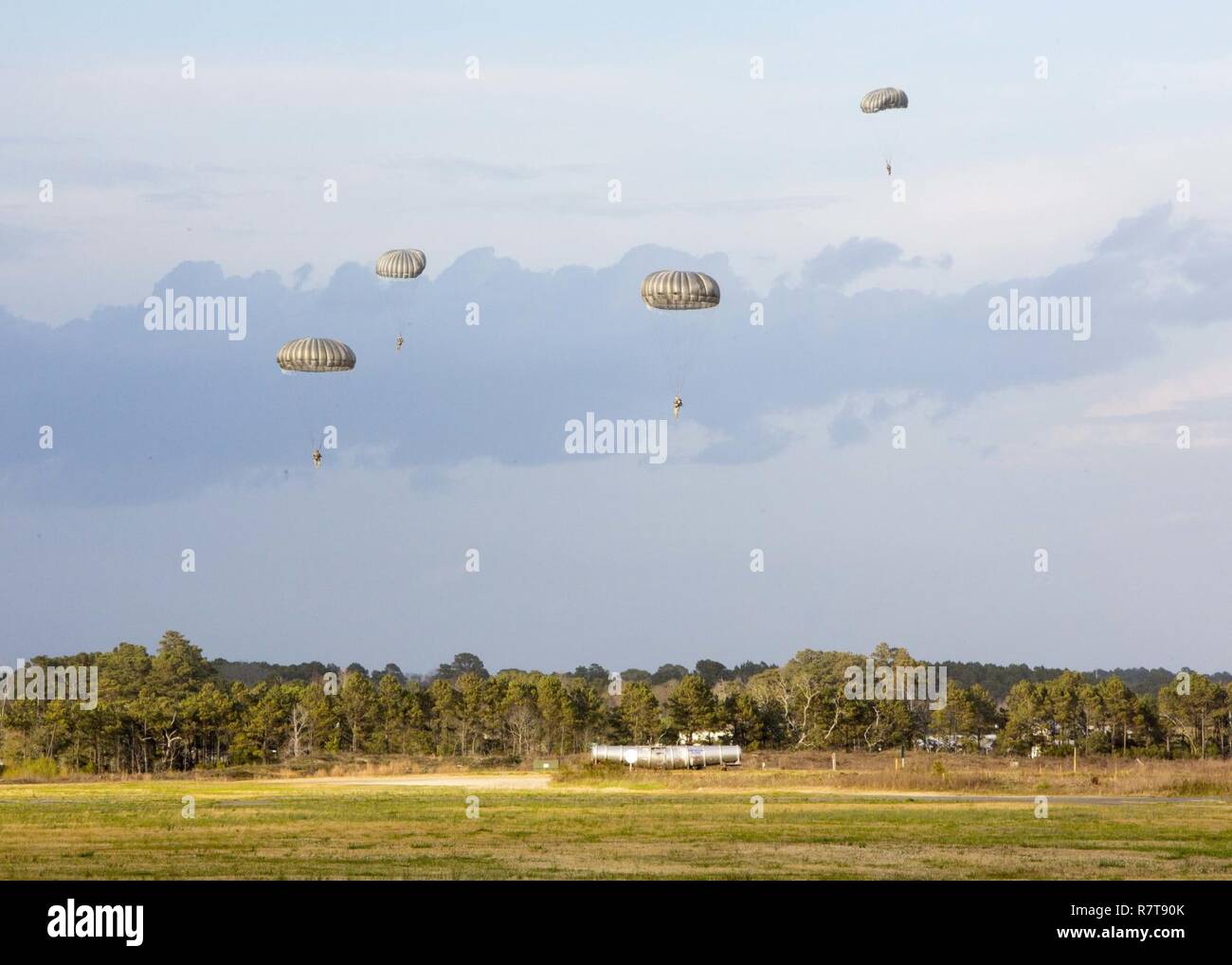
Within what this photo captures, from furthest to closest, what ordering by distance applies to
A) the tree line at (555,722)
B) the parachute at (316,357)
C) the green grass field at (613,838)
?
the tree line at (555,722), the parachute at (316,357), the green grass field at (613,838)

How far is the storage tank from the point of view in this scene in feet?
260

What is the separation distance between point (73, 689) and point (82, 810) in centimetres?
6664

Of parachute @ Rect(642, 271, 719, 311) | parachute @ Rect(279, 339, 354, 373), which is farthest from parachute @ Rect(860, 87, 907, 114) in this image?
parachute @ Rect(279, 339, 354, 373)

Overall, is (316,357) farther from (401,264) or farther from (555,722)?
(555,722)

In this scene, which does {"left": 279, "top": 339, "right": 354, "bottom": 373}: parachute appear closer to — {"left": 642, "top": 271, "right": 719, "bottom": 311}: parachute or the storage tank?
{"left": 642, "top": 271, "right": 719, "bottom": 311}: parachute

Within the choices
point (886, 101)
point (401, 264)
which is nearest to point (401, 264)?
→ point (401, 264)

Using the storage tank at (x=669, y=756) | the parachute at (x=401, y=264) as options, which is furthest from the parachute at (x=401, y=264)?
the storage tank at (x=669, y=756)

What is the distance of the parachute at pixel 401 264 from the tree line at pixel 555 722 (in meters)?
29.9

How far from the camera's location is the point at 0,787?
72.8 metres

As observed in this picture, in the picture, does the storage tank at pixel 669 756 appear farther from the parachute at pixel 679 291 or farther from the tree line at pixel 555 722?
the parachute at pixel 679 291

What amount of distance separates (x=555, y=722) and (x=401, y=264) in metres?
35.7

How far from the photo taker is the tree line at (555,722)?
94188 millimetres

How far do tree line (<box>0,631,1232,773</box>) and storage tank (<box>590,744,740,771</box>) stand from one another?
44.3 ft
